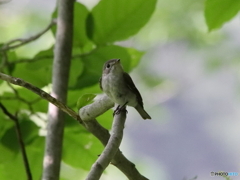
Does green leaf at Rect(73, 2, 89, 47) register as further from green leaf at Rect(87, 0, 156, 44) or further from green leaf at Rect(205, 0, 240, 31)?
green leaf at Rect(205, 0, 240, 31)

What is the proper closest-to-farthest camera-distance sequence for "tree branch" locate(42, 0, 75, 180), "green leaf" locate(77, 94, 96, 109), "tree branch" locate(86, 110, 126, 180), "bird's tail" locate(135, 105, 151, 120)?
"tree branch" locate(86, 110, 126, 180) → "green leaf" locate(77, 94, 96, 109) → "tree branch" locate(42, 0, 75, 180) → "bird's tail" locate(135, 105, 151, 120)

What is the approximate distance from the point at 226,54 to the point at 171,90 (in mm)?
390

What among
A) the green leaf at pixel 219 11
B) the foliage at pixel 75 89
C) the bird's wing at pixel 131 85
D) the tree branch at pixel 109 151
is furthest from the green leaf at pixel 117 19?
the tree branch at pixel 109 151

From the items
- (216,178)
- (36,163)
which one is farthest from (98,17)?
(216,178)

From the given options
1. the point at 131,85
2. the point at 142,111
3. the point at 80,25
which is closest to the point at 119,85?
the point at 131,85

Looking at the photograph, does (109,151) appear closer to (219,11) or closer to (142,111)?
(219,11)

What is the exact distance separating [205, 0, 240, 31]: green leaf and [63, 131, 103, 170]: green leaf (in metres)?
0.48

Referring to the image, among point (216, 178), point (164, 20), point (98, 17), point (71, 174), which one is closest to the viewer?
point (216, 178)

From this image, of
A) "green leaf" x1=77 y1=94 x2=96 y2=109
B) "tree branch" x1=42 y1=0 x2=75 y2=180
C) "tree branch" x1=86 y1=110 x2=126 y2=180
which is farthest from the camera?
"tree branch" x1=42 y1=0 x2=75 y2=180

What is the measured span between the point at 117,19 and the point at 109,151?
0.55 metres

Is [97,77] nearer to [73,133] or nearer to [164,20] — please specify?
[73,133]

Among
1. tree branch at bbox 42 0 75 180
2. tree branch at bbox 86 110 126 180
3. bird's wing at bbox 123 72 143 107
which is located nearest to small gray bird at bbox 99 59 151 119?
bird's wing at bbox 123 72 143 107

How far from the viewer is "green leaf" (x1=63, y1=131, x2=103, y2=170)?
3.58 feet

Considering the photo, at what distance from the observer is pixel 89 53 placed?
44.1 inches
